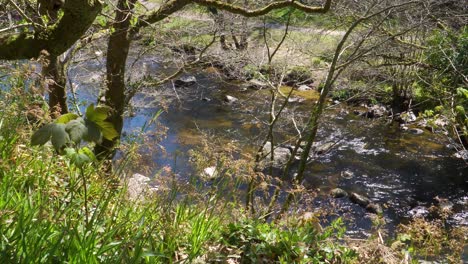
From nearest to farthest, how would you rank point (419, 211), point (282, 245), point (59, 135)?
1. point (59, 135)
2. point (282, 245)
3. point (419, 211)

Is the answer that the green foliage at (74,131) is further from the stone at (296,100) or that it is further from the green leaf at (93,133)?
the stone at (296,100)

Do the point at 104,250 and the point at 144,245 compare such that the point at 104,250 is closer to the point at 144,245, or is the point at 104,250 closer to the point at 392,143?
the point at 144,245

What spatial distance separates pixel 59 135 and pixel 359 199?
27.4 feet

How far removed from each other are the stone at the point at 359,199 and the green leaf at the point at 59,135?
326 inches

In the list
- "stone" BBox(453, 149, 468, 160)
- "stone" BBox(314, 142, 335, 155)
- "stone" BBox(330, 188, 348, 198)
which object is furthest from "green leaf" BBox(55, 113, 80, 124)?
"stone" BBox(314, 142, 335, 155)

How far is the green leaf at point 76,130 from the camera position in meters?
1.81

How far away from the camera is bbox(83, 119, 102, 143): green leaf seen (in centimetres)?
184

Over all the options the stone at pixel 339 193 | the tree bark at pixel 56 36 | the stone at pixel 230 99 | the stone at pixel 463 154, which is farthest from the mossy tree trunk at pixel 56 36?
the stone at pixel 230 99

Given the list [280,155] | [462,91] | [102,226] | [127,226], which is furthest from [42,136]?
[280,155]

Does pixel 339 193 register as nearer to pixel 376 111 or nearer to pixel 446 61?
pixel 446 61

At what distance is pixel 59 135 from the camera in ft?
5.97

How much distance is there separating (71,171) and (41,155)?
0.36m

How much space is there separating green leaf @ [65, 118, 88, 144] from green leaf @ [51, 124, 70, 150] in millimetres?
16

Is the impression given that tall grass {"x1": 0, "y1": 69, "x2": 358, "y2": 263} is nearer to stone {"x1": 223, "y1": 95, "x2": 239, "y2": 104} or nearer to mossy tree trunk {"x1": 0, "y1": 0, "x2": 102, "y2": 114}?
mossy tree trunk {"x1": 0, "y1": 0, "x2": 102, "y2": 114}
